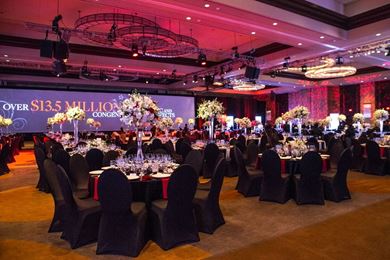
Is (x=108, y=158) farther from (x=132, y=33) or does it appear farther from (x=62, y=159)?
(x=132, y=33)

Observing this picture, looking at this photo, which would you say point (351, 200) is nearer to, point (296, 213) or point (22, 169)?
point (296, 213)

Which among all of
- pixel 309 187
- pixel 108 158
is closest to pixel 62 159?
pixel 108 158

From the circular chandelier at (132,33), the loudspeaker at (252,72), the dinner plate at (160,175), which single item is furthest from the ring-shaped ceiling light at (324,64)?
the dinner plate at (160,175)

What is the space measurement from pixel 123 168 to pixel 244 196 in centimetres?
259

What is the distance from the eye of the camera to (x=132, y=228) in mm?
3488

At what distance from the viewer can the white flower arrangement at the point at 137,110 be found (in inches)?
170

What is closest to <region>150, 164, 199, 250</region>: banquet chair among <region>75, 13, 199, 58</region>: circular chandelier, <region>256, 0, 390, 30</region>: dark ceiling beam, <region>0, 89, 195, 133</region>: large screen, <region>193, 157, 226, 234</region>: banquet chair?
<region>193, 157, 226, 234</region>: banquet chair

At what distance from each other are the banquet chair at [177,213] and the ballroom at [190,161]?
13 millimetres

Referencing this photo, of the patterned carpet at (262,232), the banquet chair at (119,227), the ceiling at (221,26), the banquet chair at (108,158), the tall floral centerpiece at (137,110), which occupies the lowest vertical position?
the patterned carpet at (262,232)

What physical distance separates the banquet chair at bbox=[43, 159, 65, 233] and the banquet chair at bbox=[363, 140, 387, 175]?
281 inches

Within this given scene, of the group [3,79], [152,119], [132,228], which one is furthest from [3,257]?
[3,79]

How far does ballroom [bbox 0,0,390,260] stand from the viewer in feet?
11.7

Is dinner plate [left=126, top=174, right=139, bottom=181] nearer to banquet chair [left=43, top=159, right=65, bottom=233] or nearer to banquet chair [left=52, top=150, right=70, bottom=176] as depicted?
banquet chair [left=43, top=159, right=65, bottom=233]

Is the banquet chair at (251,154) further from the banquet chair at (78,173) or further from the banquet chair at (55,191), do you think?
the banquet chair at (55,191)
